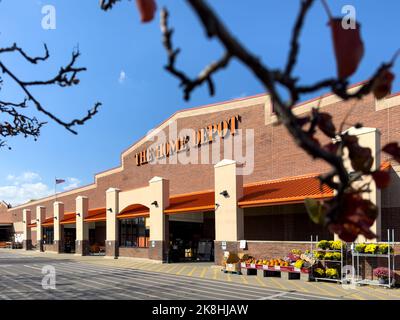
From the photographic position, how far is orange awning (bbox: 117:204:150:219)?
35062 mm

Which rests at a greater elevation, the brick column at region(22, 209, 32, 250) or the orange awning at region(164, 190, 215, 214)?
the orange awning at region(164, 190, 215, 214)

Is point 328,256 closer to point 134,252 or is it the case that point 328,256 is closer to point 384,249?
point 384,249

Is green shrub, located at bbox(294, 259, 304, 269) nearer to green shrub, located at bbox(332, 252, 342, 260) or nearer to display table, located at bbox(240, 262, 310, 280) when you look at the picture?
display table, located at bbox(240, 262, 310, 280)

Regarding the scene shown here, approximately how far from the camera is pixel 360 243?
18.3m

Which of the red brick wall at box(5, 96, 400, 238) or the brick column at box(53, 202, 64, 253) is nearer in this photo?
the red brick wall at box(5, 96, 400, 238)

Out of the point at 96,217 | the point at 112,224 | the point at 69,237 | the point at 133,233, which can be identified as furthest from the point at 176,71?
the point at 69,237

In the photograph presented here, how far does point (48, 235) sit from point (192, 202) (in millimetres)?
37840

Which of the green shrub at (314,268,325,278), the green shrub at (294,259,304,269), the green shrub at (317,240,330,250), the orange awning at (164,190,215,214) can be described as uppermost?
the orange awning at (164,190,215,214)

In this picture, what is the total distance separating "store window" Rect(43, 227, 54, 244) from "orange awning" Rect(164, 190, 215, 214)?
103ft

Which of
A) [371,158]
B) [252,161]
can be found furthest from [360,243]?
[371,158]

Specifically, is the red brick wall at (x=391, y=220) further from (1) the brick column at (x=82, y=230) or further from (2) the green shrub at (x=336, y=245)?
(1) the brick column at (x=82, y=230)

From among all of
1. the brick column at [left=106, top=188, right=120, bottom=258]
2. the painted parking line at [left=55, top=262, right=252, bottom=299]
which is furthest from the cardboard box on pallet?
the brick column at [left=106, top=188, right=120, bottom=258]

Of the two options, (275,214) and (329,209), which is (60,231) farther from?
(329,209)

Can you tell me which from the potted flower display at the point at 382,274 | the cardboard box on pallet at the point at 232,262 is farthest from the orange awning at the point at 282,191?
the potted flower display at the point at 382,274
